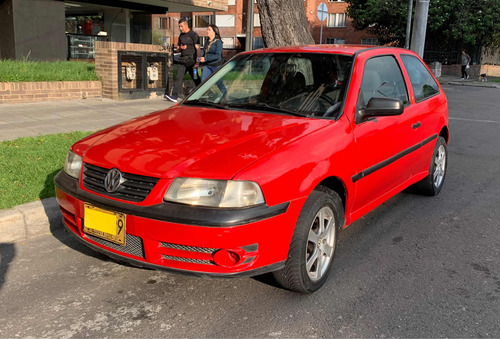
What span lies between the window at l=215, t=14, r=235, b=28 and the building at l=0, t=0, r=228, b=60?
34.1 meters

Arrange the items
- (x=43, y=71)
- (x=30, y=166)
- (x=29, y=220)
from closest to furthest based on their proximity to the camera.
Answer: (x=29, y=220) < (x=30, y=166) < (x=43, y=71)

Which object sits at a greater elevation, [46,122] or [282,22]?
[282,22]

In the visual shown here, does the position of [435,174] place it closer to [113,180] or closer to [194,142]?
[194,142]

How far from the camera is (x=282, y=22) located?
1130cm

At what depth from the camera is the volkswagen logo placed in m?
3.10

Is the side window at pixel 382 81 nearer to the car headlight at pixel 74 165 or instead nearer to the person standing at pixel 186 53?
the car headlight at pixel 74 165

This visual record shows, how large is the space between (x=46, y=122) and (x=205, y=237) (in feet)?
22.6

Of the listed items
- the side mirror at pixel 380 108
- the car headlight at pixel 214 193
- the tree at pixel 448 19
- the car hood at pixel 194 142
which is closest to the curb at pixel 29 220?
the car hood at pixel 194 142

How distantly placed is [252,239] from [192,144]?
31.4 inches

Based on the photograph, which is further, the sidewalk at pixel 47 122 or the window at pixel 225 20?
the window at pixel 225 20

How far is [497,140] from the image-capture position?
376 inches

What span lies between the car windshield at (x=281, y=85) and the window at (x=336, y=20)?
52.8m

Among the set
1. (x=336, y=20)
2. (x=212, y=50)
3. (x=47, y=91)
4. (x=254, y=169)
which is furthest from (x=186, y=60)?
(x=336, y=20)

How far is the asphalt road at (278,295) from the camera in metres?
2.97
